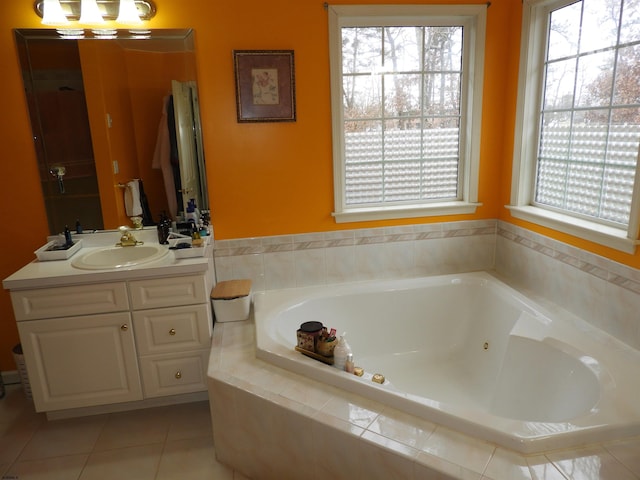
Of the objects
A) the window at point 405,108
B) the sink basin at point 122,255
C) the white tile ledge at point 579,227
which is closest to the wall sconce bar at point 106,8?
the window at point 405,108

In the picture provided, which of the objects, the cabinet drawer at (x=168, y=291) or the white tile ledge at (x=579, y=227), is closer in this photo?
the white tile ledge at (x=579, y=227)

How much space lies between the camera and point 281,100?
2561mm

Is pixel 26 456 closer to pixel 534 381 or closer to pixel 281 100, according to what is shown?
pixel 281 100

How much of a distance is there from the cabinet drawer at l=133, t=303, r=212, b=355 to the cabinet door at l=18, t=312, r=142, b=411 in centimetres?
6

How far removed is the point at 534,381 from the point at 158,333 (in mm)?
1797

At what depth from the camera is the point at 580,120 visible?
89.1 inches

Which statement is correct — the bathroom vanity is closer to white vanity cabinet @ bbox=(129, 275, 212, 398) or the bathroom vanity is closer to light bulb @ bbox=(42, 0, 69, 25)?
white vanity cabinet @ bbox=(129, 275, 212, 398)

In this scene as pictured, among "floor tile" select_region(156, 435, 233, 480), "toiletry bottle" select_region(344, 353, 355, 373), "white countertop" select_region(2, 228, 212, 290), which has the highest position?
"white countertop" select_region(2, 228, 212, 290)

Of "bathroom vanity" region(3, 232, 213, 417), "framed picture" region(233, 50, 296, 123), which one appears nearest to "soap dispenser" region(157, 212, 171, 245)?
"bathroom vanity" region(3, 232, 213, 417)

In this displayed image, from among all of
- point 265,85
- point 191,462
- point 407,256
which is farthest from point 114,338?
point 407,256

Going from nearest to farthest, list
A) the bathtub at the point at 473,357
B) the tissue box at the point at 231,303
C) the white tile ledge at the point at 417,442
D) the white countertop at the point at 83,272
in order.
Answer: the white tile ledge at the point at 417,442 → the bathtub at the point at 473,357 → the white countertop at the point at 83,272 → the tissue box at the point at 231,303

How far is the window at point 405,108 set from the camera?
2613mm

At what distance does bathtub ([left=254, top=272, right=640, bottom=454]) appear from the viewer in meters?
1.51

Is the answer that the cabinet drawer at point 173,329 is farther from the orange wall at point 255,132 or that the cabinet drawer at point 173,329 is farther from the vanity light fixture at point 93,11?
the vanity light fixture at point 93,11
